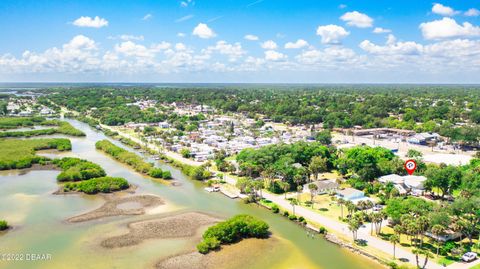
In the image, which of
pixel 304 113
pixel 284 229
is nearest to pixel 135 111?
pixel 304 113

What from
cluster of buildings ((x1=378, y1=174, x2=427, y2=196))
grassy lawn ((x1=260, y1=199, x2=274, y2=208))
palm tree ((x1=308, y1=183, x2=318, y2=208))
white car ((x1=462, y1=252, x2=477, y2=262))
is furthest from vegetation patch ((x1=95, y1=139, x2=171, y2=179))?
white car ((x1=462, y1=252, x2=477, y2=262))

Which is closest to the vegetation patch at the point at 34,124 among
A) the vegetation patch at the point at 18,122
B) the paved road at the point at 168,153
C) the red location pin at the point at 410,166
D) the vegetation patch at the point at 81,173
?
the vegetation patch at the point at 18,122

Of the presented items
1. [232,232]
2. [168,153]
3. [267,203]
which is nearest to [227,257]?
[232,232]

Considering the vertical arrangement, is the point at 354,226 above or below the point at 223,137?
above

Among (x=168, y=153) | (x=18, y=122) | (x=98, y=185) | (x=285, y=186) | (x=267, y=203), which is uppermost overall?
(x=285, y=186)

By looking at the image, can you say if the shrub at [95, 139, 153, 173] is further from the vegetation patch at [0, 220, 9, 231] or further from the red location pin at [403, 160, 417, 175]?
the red location pin at [403, 160, 417, 175]

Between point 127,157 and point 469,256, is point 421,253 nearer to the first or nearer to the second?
point 469,256

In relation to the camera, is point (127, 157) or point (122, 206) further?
point (127, 157)
